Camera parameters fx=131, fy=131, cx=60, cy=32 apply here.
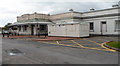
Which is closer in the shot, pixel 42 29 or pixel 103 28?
pixel 103 28

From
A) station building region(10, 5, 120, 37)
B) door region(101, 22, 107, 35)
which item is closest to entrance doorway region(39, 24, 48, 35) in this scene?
station building region(10, 5, 120, 37)

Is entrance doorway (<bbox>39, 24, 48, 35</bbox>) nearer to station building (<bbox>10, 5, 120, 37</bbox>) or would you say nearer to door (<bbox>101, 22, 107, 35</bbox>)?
station building (<bbox>10, 5, 120, 37</bbox>)

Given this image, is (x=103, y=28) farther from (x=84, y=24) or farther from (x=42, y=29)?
(x=42, y=29)

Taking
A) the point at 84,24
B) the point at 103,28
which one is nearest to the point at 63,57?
the point at 84,24

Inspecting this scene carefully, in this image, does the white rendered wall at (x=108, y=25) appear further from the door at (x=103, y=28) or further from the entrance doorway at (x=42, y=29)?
the entrance doorway at (x=42, y=29)

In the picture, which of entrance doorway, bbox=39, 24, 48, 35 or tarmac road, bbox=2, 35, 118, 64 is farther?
entrance doorway, bbox=39, 24, 48, 35

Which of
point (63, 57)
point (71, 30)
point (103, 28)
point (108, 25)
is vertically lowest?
point (63, 57)

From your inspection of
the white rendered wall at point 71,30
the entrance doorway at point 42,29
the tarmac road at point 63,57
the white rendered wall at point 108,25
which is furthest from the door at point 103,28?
the tarmac road at point 63,57

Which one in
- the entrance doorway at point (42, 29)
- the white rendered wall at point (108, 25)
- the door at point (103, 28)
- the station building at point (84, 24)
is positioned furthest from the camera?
the entrance doorway at point (42, 29)

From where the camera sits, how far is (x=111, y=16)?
25.4 metres

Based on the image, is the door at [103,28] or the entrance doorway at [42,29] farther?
the entrance doorway at [42,29]

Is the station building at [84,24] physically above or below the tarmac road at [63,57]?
above

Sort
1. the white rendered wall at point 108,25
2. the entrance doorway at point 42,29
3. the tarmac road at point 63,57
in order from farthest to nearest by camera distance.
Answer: the entrance doorway at point 42,29 → the white rendered wall at point 108,25 → the tarmac road at point 63,57

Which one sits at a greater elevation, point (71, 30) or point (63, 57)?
point (71, 30)
